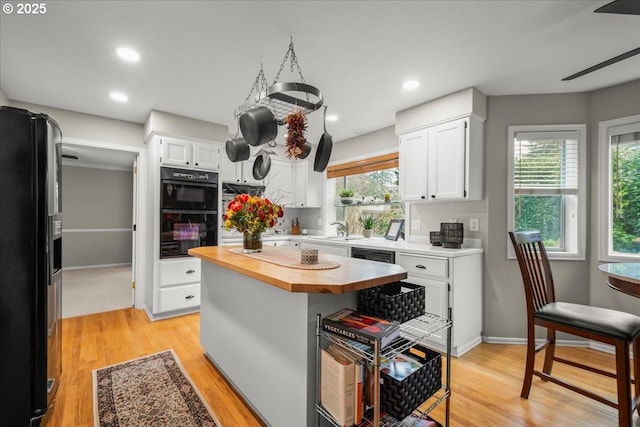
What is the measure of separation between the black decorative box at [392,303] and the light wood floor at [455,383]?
0.90 metres

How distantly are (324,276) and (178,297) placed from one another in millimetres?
2939

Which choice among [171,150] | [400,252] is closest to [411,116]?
[400,252]

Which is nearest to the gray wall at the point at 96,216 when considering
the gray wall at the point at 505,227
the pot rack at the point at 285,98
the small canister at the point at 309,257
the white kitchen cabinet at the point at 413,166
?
the pot rack at the point at 285,98

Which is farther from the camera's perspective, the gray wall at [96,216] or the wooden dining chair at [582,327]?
the gray wall at [96,216]

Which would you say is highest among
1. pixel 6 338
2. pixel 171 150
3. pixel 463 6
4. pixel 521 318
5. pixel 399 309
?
pixel 463 6

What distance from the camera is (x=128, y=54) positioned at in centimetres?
234

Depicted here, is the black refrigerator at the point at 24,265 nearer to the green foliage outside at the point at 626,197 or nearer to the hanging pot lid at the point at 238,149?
the hanging pot lid at the point at 238,149

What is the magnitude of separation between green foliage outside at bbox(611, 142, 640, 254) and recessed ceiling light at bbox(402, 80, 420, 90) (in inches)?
76.4

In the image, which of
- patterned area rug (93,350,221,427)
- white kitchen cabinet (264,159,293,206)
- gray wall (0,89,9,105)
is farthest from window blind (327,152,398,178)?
gray wall (0,89,9,105)

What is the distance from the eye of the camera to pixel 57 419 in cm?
184

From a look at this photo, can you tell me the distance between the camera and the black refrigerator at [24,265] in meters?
1.66

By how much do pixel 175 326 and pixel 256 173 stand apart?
2140mm

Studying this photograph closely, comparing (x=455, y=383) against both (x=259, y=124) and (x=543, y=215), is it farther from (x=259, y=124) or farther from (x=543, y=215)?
(x=259, y=124)

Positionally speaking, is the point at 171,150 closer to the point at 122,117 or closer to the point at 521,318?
the point at 122,117
